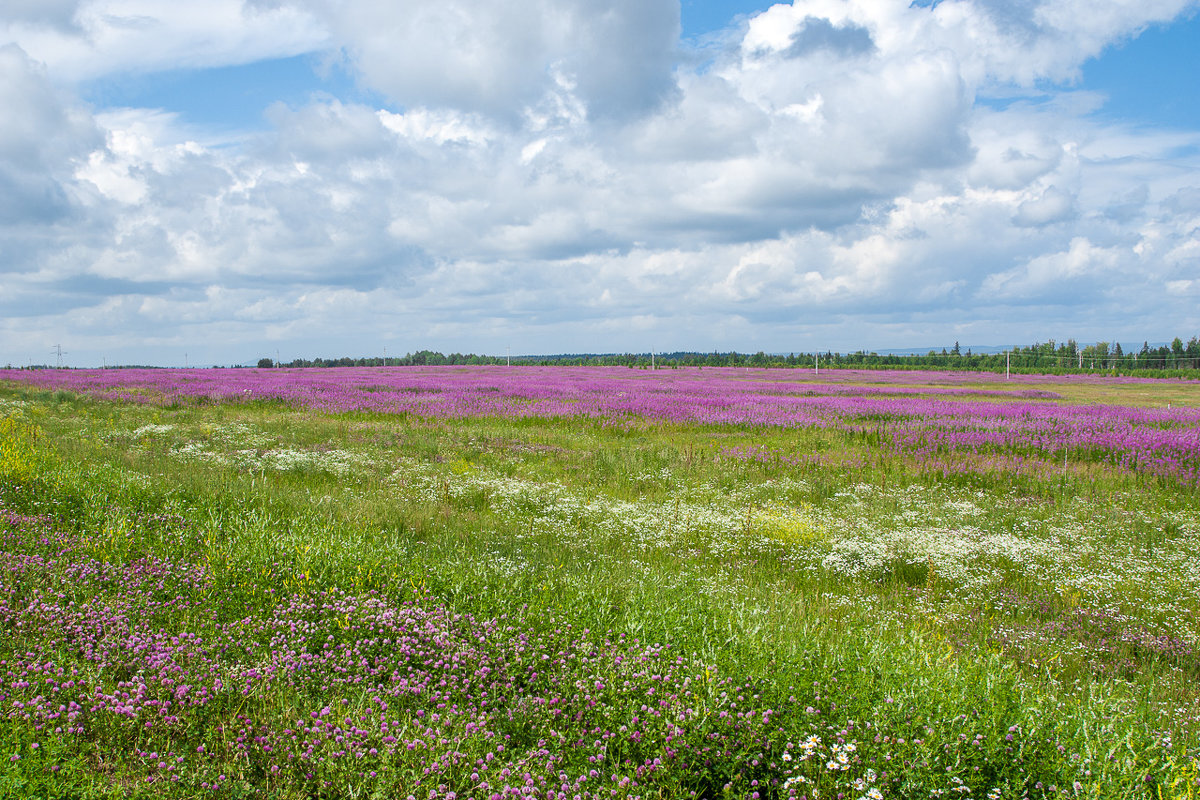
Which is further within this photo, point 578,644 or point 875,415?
point 875,415

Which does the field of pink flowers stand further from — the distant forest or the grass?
the distant forest

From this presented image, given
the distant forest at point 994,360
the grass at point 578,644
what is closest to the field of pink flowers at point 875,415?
the grass at point 578,644

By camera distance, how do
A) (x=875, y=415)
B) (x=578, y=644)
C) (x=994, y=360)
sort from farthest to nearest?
1. (x=994, y=360)
2. (x=875, y=415)
3. (x=578, y=644)

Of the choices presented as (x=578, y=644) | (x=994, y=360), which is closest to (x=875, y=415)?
(x=578, y=644)

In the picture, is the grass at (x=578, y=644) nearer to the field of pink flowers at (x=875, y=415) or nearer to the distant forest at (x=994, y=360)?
the field of pink flowers at (x=875, y=415)

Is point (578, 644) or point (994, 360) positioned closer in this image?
point (578, 644)

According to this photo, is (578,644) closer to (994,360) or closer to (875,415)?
(875,415)

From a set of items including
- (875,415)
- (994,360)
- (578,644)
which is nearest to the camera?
(578,644)

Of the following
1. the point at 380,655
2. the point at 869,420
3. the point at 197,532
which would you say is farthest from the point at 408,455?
A: the point at 869,420

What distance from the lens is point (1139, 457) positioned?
14383 mm

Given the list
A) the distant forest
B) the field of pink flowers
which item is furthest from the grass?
the distant forest

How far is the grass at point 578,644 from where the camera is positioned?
Result: 337 cm

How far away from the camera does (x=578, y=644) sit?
4547 mm

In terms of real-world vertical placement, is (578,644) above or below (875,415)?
below
